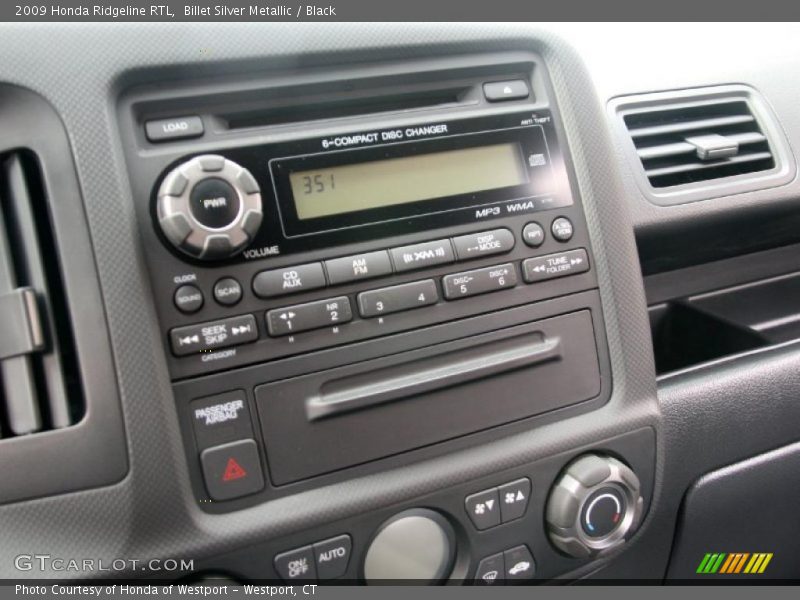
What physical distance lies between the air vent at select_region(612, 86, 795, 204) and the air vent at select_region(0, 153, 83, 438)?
87 cm

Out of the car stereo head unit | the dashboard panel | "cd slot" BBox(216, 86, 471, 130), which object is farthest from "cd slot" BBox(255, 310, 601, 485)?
"cd slot" BBox(216, 86, 471, 130)

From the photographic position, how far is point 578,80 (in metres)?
0.88

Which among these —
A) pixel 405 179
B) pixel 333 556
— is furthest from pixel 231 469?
pixel 405 179

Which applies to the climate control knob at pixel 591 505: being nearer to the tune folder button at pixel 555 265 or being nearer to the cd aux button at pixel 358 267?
the tune folder button at pixel 555 265

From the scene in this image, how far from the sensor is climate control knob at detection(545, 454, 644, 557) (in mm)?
826

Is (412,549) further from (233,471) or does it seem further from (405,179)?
(405,179)

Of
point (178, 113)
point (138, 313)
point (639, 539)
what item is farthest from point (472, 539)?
point (178, 113)

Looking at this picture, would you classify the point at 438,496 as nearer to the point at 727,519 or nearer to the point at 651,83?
the point at 727,519

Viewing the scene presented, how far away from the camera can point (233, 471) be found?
705 millimetres

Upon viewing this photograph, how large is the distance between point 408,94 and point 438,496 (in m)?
0.47

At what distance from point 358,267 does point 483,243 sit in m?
0.16

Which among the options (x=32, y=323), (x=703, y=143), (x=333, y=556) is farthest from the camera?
(x=703, y=143)

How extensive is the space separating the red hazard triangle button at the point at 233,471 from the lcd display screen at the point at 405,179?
0.87 feet

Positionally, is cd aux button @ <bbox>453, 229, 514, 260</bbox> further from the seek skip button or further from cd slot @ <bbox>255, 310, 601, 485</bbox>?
the seek skip button
